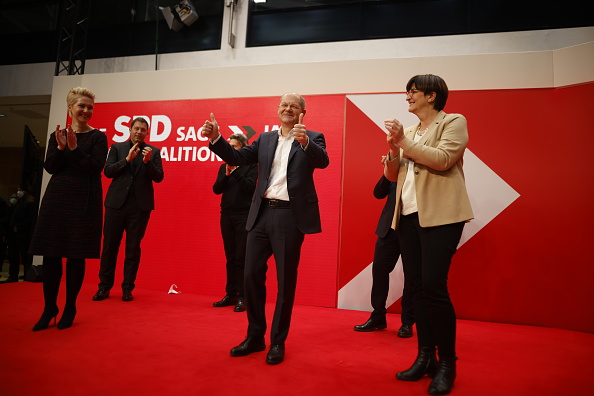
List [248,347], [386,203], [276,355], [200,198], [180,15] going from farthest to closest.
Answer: [180,15]
[200,198]
[386,203]
[248,347]
[276,355]

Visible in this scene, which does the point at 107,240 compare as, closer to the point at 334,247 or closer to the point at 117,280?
the point at 117,280

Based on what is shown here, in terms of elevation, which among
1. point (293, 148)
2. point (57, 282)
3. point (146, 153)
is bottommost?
point (57, 282)

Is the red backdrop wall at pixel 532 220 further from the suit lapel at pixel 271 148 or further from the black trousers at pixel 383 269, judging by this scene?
the suit lapel at pixel 271 148

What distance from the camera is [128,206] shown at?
3.77 meters

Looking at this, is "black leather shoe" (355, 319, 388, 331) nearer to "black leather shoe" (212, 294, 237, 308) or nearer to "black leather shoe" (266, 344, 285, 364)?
"black leather shoe" (266, 344, 285, 364)

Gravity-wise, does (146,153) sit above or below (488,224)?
above

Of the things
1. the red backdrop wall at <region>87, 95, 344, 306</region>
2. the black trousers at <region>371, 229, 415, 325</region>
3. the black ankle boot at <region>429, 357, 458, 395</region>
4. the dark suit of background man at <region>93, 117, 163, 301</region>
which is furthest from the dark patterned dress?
the black ankle boot at <region>429, 357, 458, 395</region>

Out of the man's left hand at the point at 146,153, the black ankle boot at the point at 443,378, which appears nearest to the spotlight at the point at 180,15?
the man's left hand at the point at 146,153

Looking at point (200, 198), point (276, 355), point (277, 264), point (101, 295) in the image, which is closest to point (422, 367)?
point (276, 355)

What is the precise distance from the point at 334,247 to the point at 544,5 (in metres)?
3.91

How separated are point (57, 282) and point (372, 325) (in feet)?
7.06

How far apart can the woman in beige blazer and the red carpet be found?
0.61ft

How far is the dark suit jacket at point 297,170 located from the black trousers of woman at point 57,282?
122 centimetres

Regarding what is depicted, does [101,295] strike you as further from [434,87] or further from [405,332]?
[434,87]
